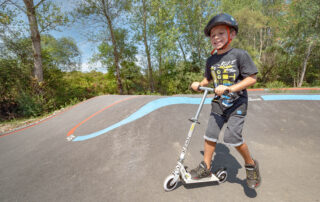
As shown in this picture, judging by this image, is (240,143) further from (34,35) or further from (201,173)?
(34,35)

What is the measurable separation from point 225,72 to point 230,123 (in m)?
0.68

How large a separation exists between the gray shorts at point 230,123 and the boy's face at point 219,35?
2.62 feet

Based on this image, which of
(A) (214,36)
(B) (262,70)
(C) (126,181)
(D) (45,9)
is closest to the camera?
(A) (214,36)

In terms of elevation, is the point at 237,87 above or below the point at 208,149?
above

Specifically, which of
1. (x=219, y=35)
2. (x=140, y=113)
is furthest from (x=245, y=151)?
(x=140, y=113)

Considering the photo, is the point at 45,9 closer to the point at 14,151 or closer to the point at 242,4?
the point at 14,151

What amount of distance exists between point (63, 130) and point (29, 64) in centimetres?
950

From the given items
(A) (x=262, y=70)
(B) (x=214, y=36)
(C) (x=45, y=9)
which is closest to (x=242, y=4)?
(A) (x=262, y=70)

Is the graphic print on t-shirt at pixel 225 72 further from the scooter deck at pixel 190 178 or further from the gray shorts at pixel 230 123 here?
the scooter deck at pixel 190 178

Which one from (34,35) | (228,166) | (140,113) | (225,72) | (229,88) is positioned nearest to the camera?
(229,88)

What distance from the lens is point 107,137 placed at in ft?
11.9

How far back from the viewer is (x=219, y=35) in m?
1.82

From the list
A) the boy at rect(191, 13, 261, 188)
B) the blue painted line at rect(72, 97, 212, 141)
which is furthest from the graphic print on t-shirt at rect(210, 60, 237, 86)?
the blue painted line at rect(72, 97, 212, 141)

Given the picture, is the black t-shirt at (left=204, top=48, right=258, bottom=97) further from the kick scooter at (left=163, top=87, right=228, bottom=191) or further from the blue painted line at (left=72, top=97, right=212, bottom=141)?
the blue painted line at (left=72, top=97, right=212, bottom=141)
